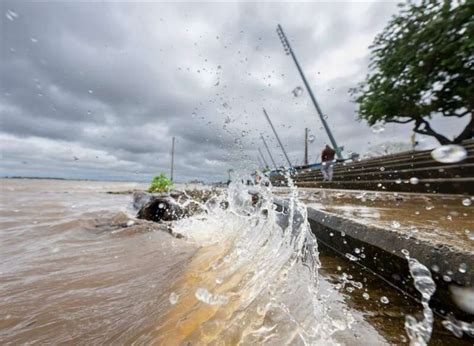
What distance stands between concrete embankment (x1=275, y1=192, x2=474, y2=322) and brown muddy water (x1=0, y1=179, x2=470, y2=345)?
0.10 meters

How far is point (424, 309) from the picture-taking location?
1.45m

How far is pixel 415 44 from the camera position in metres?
12.3

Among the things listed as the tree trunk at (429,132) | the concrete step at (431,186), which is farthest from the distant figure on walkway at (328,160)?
the tree trunk at (429,132)

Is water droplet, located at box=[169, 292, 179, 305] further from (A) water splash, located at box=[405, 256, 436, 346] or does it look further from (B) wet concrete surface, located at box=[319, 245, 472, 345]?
(A) water splash, located at box=[405, 256, 436, 346]

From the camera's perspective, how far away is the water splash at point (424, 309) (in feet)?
3.95

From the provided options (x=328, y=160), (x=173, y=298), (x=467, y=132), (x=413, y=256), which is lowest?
(x=173, y=298)

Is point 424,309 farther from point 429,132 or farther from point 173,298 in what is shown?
point 429,132

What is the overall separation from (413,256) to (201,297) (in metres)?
1.25

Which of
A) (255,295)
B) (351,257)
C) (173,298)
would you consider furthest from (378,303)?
(173,298)

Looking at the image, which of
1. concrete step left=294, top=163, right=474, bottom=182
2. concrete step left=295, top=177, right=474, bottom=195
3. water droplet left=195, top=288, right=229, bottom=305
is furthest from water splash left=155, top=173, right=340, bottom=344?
concrete step left=294, top=163, right=474, bottom=182

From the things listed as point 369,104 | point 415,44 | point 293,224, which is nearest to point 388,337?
point 293,224

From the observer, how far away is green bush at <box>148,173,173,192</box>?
47.3ft

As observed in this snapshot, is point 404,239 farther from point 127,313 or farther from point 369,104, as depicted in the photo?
point 369,104

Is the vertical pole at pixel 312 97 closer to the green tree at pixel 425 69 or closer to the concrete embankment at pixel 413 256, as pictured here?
the green tree at pixel 425 69
